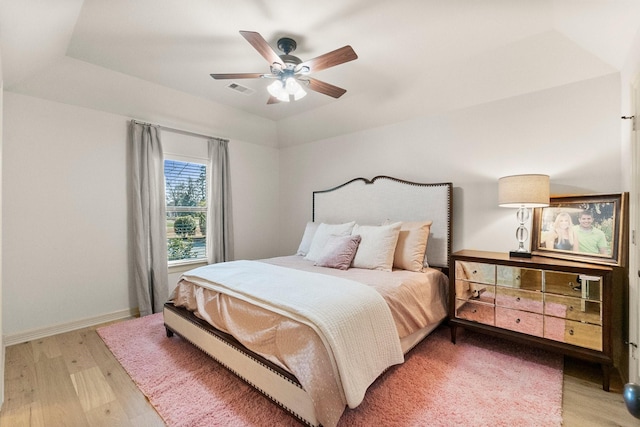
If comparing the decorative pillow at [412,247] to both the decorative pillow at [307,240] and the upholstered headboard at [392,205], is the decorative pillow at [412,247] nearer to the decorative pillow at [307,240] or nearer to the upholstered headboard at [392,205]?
the upholstered headboard at [392,205]

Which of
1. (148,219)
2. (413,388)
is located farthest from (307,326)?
(148,219)

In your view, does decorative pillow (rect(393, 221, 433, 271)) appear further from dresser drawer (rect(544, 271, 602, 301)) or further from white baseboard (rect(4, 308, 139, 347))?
white baseboard (rect(4, 308, 139, 347))

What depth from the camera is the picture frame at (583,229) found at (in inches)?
83.8

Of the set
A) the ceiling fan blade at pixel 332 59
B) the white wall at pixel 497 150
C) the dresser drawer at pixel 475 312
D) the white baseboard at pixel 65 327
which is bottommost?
the white baseboard at pixel 65 327

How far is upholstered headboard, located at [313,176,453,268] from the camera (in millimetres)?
3074

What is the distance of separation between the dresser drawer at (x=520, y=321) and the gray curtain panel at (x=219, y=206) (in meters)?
3.37

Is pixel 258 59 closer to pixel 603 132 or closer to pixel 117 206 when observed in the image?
pixel 117 206

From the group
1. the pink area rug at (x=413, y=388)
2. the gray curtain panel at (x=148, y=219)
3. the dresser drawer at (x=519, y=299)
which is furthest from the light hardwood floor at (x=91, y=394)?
the gray curtain panel at (x=148, y=219)

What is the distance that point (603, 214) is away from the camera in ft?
7.30

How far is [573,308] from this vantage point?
6.82 ft

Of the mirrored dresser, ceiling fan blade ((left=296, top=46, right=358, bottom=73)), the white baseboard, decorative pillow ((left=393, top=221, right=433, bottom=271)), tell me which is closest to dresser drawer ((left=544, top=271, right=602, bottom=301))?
the mirrored dresser

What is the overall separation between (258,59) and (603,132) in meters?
3.03

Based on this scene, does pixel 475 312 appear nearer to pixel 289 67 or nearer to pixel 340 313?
pixel 340 313

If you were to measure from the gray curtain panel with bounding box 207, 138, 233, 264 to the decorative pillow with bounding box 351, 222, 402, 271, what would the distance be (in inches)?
84.2
